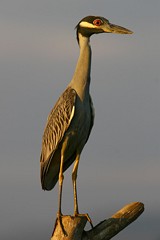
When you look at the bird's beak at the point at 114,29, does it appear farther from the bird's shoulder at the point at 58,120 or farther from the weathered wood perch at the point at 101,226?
the weathered wood perch at the point at 101,226

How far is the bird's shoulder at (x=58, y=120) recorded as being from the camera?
12.2 metres

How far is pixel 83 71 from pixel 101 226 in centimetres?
298

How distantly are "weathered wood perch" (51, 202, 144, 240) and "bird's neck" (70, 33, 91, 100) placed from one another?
2.29 meters

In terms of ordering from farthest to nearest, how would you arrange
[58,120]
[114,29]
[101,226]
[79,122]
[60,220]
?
[114,29] → [58,120] → [79,122] → [60,220] → [101,226]

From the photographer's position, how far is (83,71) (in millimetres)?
12586

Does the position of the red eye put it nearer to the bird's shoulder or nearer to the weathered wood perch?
the bird's shoulder

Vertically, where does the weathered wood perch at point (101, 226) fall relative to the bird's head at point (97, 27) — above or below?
below

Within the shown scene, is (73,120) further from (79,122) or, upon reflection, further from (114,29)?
(114,29)

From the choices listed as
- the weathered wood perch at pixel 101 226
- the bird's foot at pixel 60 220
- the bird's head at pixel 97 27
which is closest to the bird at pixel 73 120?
the bird's head at pixel 97 27

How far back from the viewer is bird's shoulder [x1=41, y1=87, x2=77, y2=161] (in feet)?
40.2

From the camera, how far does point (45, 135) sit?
13.0m

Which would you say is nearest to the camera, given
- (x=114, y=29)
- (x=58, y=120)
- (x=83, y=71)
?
(x=58, y=120)

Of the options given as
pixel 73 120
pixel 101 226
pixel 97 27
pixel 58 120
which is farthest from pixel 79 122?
pixel 101 226

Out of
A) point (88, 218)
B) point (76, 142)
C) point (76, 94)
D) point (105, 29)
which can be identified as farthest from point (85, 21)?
point (88, 218)
